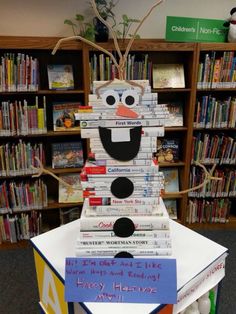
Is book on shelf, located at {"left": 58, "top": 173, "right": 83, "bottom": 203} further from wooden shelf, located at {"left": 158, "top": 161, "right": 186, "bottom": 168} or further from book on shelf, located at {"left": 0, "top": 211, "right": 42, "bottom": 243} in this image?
wooden shelf, located at {"left": 158, "top": 161, "right": 186, "bottom": 168}

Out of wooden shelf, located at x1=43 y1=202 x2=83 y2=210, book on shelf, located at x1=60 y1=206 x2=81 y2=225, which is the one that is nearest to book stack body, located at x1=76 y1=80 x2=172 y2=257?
wooden shelf, located at x1=43 y1=202 x2=83 y2=210

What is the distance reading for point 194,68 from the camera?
2.12 metres

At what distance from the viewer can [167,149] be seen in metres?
2.43

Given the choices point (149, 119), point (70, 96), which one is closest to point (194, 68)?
point (70, 96)

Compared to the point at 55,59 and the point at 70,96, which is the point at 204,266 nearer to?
the point at 70,96

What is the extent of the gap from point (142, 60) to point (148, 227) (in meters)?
1.52

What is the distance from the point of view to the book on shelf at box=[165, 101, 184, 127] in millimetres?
2336

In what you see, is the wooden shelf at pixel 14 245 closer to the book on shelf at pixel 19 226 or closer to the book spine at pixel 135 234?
the book on shelf at pixel 19 226

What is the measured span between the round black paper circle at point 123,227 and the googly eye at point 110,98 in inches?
15.7

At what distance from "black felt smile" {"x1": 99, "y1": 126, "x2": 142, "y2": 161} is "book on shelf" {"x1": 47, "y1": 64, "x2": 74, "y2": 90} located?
1333 mm

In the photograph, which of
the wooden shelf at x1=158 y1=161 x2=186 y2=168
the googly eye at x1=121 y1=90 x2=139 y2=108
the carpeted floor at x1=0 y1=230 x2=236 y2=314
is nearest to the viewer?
the googly eye at x1=121 y1=90 x2=139 y2=108

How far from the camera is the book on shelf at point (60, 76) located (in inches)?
83.2

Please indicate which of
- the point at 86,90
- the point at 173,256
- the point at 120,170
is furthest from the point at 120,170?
the point at 86,90

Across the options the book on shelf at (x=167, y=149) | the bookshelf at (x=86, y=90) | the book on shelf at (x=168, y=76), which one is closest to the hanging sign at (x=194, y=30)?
the bookshelf at (x=86, y=90)
